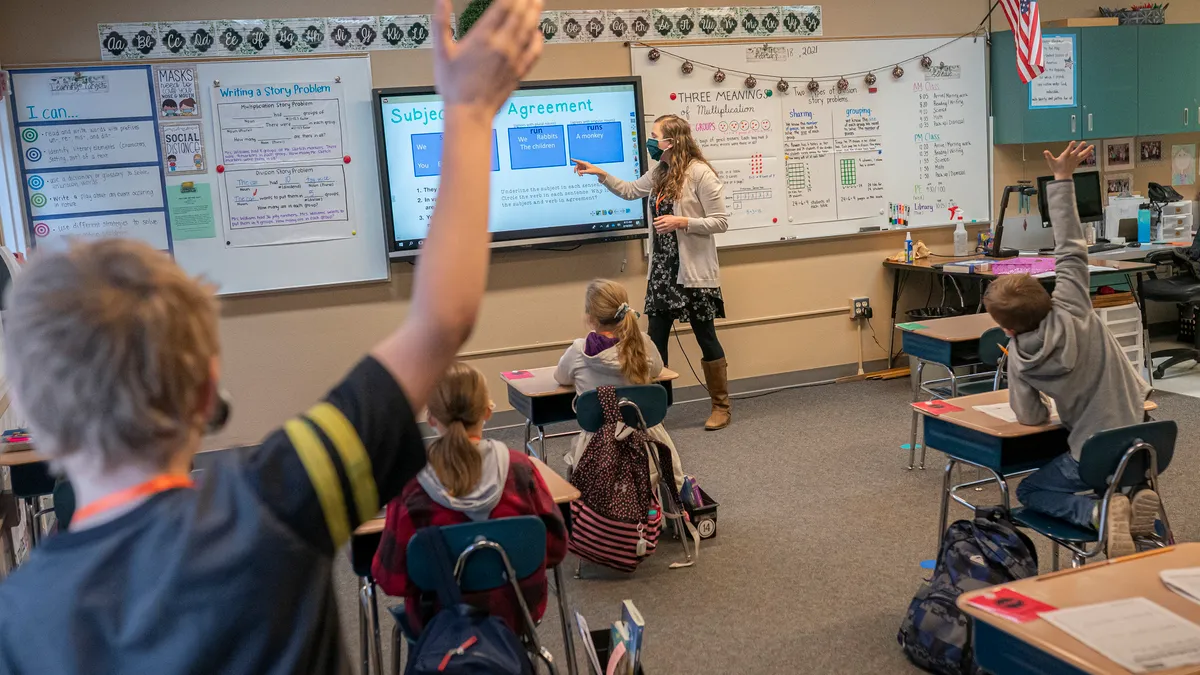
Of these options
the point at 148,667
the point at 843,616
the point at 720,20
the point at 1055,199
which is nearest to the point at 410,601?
the point at 843,616

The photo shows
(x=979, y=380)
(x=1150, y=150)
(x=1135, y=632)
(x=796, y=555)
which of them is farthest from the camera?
(x=1150, y=150)

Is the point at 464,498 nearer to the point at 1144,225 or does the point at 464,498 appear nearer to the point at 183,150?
the point at 183,150

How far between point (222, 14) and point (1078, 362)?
4.39 meters

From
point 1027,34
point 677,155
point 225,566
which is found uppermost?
point 1027,34

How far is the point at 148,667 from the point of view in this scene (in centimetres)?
64

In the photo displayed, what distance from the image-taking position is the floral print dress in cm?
544

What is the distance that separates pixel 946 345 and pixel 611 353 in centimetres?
164

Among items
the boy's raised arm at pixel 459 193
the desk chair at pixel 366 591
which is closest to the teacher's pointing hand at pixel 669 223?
the desk chair at pixel 366 591

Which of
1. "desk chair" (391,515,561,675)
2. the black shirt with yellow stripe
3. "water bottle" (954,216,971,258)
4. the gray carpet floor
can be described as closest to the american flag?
"water bottle" (954,216,971,258)

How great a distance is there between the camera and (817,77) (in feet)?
20.2

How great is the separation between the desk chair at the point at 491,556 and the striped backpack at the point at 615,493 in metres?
1.18

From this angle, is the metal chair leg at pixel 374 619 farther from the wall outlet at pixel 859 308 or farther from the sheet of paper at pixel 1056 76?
the sheet of paper at pixel 1056 76

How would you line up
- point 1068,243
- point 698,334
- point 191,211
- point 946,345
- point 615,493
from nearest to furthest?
point 1068,243 → point 615,493 → point 946,345 → point 191,211 → point 698,334

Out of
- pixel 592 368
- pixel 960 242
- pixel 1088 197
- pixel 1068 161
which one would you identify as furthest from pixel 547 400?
pixel 1088 197
